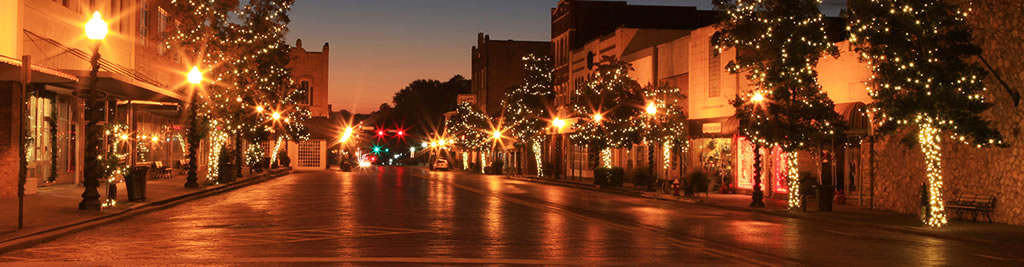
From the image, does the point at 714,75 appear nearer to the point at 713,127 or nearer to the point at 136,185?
the point at 713,127

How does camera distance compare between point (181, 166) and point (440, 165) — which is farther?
point (440, 165)

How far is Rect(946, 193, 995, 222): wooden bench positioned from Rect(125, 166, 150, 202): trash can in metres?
21.5

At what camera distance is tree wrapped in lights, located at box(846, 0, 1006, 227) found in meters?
21.9

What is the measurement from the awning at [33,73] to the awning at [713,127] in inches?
985

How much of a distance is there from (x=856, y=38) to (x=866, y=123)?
7.32m

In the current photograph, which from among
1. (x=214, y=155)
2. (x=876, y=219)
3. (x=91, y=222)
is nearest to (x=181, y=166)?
(x=214, y=155)

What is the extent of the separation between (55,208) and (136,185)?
3233 mm

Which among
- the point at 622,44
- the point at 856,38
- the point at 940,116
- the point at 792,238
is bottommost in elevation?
the point at 792,238

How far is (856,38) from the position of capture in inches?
951

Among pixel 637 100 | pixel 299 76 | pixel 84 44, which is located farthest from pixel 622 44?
pixel 299 76

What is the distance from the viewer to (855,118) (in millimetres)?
31250

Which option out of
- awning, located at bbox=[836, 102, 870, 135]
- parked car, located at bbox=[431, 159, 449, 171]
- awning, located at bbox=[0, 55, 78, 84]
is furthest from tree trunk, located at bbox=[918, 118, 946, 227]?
parked car, located at bbox=[431, 159, 449, 171]

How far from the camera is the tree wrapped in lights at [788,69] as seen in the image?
28.0 m

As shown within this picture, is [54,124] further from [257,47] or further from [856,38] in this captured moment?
[856,38]
